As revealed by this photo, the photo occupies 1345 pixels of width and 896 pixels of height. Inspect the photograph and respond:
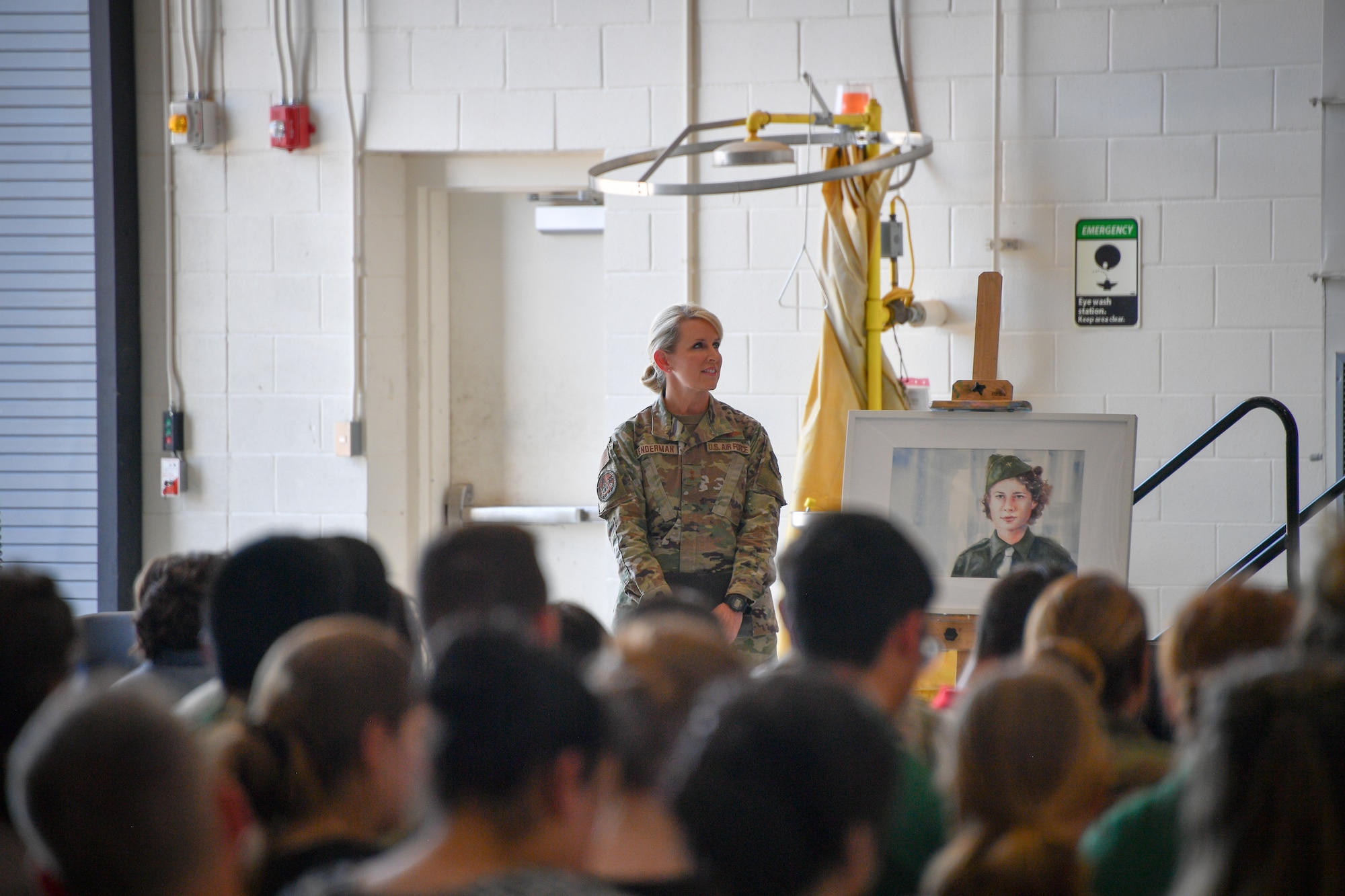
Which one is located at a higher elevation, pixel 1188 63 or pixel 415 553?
pixel 1188 63

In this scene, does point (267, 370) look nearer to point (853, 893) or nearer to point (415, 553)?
point (415, 553)

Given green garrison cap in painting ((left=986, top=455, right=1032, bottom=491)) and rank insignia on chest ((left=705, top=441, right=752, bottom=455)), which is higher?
rank insignia on chest ((left=705, top=441, right=752, bottom=455))

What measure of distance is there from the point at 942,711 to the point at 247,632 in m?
1.01

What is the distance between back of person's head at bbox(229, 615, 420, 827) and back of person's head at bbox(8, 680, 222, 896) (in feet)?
0.64

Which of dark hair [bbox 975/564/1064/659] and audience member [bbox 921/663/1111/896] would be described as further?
dark hair [bbox 975/564/1064/659]

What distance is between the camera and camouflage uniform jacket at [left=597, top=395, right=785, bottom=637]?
9.95 feet

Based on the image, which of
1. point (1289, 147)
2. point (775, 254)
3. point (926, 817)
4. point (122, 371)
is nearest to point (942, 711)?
point (926, 817)

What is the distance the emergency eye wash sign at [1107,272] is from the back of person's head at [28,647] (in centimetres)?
315

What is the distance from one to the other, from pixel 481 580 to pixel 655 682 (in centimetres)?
52

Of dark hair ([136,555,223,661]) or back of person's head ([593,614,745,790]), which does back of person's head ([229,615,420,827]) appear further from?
dark hair ([136,555,223,661])

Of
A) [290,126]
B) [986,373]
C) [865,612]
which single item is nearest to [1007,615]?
[865,612]

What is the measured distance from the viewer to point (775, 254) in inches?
161

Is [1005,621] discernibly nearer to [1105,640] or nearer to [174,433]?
[1105,640]

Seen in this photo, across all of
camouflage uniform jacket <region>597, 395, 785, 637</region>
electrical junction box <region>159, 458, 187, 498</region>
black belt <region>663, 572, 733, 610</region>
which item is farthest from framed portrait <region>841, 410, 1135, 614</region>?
electrical junction box <region>159, 458, 187, 498</region>
